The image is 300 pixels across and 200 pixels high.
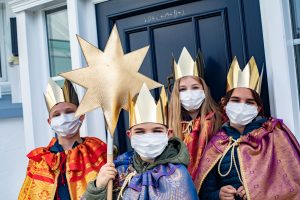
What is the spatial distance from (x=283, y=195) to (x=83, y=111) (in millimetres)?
1007

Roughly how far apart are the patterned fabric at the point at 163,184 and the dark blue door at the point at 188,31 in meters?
0.83

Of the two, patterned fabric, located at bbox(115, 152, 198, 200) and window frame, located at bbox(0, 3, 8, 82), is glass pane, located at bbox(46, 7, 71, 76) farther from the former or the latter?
patterned fabric, located at bbox(115, 152, 198, 200)

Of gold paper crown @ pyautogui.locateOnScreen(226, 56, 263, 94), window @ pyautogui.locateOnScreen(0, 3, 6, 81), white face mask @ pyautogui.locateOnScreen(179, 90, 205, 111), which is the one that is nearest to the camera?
gold paper crown @ pyautogui.locateOnScreen(226, 56, 263, 94)

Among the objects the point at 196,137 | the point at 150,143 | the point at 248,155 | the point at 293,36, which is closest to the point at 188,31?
the point at 293,36

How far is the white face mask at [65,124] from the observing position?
7.88ft

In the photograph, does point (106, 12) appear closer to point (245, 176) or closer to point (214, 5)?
point (214, 5)

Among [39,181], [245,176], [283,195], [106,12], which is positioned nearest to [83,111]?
[39,181]

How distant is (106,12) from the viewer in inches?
126

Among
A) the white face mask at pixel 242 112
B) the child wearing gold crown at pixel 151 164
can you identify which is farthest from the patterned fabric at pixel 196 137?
the child wearing gold crown at pixel 151 164

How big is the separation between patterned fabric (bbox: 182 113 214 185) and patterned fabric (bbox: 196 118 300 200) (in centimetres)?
9

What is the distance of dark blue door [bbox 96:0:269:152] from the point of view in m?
2.62

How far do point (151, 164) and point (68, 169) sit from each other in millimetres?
589

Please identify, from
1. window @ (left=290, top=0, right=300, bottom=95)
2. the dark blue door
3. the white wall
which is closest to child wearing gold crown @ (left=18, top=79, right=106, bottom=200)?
the dark blue door

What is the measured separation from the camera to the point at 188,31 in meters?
2.88
